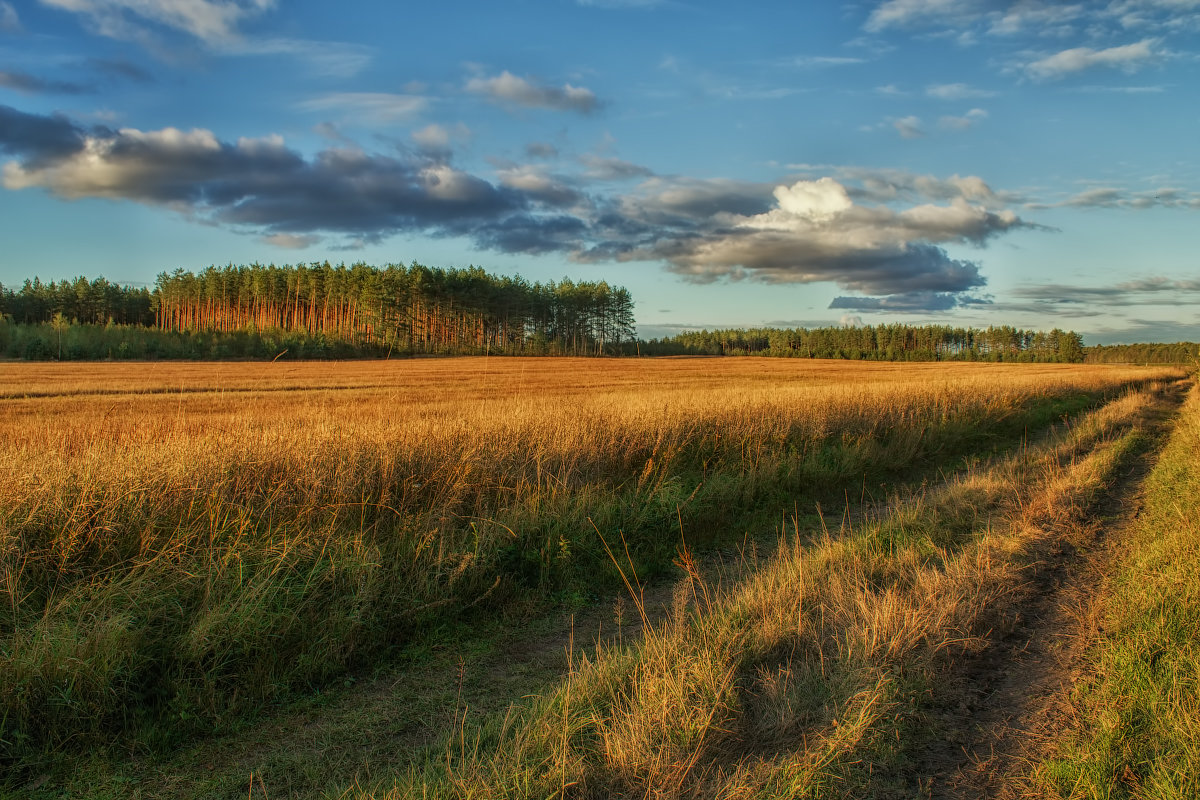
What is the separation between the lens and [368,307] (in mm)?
81750

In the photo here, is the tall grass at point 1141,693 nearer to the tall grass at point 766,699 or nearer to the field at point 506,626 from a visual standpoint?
the field at point 506,626

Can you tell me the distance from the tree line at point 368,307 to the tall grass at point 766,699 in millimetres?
66709

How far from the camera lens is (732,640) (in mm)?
4180

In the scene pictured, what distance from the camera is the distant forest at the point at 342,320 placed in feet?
195

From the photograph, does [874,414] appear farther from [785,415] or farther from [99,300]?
[99,300]

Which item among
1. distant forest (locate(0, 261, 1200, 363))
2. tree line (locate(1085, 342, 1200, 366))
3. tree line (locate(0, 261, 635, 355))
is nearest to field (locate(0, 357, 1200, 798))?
distant forest (locate(0, 261, 1200, 363))

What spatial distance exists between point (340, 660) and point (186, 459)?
9.89ft

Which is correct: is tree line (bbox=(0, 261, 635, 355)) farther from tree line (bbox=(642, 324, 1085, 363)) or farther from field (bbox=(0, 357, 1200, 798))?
field (bbox=(0, 357, 1200, 798))

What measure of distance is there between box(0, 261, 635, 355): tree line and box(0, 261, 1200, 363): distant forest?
197 millimetres

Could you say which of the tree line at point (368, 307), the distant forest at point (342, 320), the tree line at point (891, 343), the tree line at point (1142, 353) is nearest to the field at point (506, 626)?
the distant forest at point (342, 320)

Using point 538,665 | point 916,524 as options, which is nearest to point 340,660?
point 538,665

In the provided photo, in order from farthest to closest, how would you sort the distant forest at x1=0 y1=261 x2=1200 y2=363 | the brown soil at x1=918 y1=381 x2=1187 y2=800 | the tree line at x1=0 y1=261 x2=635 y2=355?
1. the tree line at x1=0 y1=261 x2=635 y2=355
2. the distant forest at x1=0 y1=261 x2=1200 y2=363
3. the brown soil at x1=918 y1=381 x2=1187 y2=800

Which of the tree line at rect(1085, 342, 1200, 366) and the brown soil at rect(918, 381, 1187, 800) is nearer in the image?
the brown soil at rect(918, 381, 1187, 800)

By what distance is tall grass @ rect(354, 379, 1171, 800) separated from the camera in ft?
10.1
